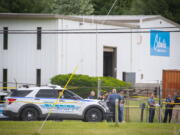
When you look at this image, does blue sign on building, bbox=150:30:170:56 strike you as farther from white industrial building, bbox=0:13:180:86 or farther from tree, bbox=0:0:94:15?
tree, bbox=0:0:94:15

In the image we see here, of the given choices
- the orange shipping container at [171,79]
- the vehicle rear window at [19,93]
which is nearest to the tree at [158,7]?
the orange shipping container at [171,79]

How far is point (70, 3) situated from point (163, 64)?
1518cm

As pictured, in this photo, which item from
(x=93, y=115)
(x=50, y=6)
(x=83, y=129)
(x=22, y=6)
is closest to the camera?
(x=83, y=129)

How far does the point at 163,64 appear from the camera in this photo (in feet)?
152

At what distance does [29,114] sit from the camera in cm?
2122

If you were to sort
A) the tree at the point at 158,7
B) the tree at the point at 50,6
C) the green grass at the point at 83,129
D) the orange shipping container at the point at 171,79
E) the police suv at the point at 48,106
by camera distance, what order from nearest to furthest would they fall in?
the green grass at the point at 83,129
the police suv at the point at 48,106
the orange shipping container at the point at 171,79
the tree at the point at 50,6
the tree at the point at 158,7

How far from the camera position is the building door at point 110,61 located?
41.0 metres

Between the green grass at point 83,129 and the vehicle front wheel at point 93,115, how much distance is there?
2.29 metres

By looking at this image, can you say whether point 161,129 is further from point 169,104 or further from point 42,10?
point 42,10

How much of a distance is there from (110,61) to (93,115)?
2227 centimetres

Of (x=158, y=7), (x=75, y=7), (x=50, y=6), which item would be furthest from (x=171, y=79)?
(x=158, y=7)

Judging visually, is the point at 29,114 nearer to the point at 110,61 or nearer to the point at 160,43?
the point at 110,61

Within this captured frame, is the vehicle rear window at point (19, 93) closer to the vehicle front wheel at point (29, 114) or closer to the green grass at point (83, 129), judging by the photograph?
the vehicle front wheel at point (29, 114)

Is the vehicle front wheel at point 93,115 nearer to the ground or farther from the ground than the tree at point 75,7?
nearer to the ground
